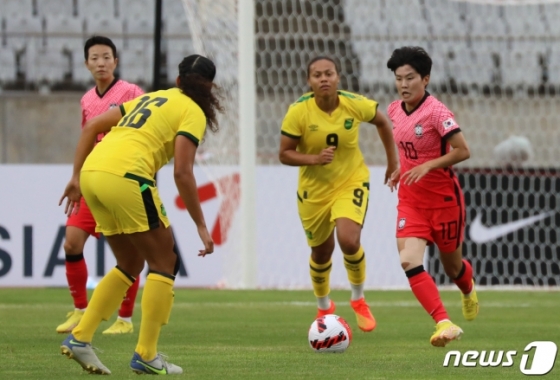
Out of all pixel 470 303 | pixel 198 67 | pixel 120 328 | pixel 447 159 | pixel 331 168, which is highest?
pixel 198 67

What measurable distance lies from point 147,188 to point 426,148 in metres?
2.70

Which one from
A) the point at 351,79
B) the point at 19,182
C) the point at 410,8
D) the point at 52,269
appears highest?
the point at 410,8

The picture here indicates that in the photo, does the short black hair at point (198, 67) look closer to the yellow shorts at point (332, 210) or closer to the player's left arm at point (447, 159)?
the player's left arm at point (447, 159)

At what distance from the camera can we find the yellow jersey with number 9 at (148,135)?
5.49m

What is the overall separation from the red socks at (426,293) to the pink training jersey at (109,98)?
256cm

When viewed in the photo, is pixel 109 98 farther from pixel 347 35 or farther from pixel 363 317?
pixel 347 35

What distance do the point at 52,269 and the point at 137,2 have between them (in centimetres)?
718

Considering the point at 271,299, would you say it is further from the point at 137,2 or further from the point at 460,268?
the point at 137,2

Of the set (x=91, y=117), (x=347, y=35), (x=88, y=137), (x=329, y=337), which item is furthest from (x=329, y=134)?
(x=347, y=35)

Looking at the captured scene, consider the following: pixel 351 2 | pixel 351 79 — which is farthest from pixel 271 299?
pixel 351 2

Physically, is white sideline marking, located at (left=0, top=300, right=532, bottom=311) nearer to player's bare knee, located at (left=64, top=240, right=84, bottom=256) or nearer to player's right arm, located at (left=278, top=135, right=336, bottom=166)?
player's bare knee, located at (left=64, top=240, right=84, bottom=256)

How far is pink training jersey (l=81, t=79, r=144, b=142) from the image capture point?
27.1ft

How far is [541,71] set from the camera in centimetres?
1727

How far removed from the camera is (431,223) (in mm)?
7633
